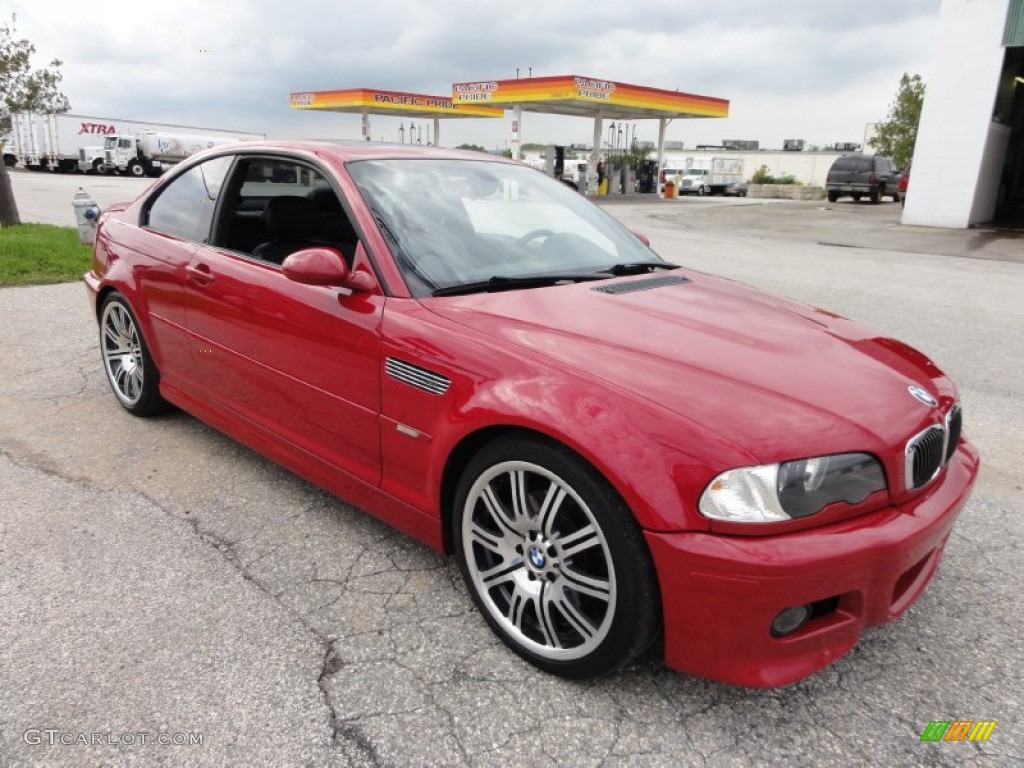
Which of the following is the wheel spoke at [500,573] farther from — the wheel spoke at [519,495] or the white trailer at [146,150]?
the white trailer at [146,150]

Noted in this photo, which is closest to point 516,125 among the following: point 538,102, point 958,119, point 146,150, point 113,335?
point 538,102

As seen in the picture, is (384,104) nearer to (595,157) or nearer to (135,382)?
(595,157)

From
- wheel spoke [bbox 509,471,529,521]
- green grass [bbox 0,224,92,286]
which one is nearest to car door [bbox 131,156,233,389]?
wheel spoke [bbox 509,471,529,521]

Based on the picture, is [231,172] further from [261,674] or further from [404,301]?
[261,674]

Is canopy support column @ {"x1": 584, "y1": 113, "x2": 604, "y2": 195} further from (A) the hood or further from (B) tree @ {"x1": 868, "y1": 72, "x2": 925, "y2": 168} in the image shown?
(A) the hood

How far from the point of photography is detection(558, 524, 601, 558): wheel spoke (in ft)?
6.75

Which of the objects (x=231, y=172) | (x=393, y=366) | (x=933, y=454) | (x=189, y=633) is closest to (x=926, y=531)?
(x=933, y=454)

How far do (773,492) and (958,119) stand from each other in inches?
821

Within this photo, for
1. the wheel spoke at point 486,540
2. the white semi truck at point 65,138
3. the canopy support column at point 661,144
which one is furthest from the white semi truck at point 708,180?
the wheel spoke at point 486,540

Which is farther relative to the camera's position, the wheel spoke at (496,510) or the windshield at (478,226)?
the windshield at (478,226)

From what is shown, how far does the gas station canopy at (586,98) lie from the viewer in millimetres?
29297

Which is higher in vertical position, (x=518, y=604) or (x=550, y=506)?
(x=550, y=506)

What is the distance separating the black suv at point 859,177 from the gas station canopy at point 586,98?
24.0 ft

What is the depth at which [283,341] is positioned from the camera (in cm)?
298
